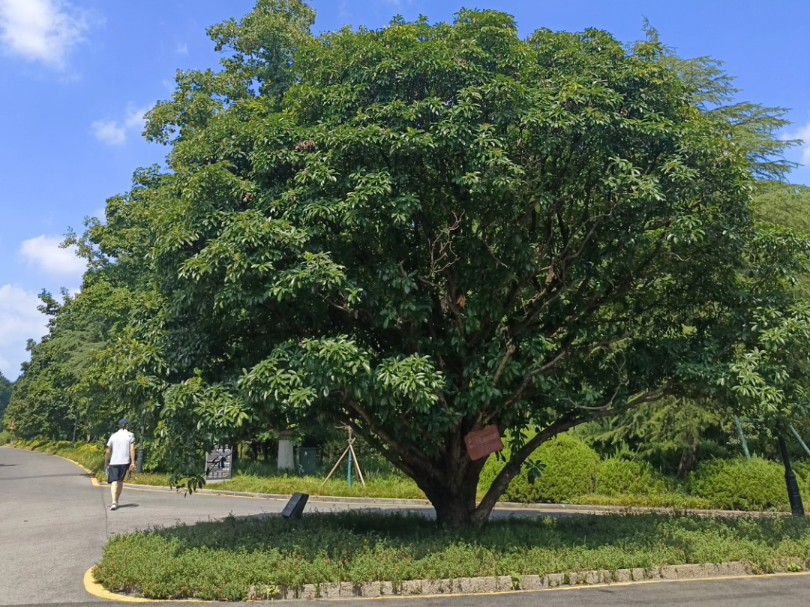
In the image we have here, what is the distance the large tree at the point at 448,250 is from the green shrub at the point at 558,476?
731 centimetres

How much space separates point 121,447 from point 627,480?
13.0m

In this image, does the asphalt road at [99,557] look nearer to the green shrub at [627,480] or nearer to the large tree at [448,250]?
the large tree at [448,250]

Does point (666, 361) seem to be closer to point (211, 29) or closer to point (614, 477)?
point (614, 477)

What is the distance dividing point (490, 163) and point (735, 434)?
15090mm

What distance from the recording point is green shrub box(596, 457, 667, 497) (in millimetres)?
17594

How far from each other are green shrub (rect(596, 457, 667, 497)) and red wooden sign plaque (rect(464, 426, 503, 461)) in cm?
977

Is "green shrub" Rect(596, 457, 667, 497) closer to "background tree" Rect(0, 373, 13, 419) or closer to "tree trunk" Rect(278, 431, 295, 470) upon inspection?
"tree trunk" Rect(278, 431, 295, 470)

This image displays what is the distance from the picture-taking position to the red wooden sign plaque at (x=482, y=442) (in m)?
9.31

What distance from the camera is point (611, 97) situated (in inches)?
332

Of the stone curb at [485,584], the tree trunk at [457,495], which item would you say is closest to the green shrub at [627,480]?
the tree trunk at [457,495]

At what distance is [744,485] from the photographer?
52.0ft

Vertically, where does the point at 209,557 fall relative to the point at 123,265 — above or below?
below

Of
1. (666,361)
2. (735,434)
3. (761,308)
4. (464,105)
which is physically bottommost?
(735,434)

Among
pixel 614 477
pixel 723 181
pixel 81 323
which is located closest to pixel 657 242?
pixel 723 181
